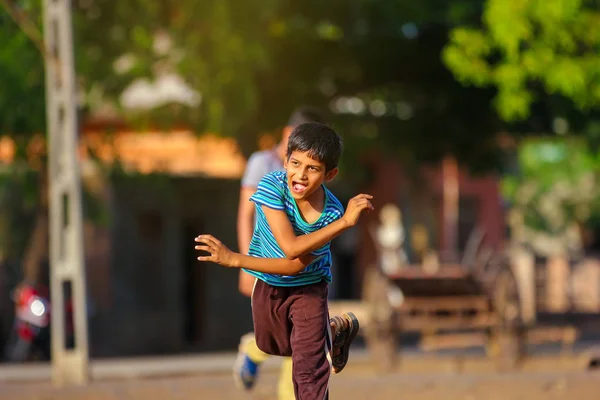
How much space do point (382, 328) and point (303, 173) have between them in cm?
895

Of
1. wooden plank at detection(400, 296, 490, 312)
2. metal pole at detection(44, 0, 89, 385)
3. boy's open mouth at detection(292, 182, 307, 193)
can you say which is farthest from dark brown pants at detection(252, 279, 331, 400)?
wooden plank at detection(400, 296, 490, 312)

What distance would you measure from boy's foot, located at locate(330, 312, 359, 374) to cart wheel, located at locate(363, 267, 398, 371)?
7969mm

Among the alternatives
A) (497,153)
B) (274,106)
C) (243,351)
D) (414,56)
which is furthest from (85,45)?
(243,351)

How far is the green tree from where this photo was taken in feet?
46.8

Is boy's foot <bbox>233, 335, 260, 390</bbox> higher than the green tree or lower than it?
lower

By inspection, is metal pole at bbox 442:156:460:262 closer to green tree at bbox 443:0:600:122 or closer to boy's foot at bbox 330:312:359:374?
green tree at bbox 443:0:600:122

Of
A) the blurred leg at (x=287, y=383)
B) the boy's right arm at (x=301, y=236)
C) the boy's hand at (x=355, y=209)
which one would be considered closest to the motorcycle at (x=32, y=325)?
the blurred leg at (x=287, y=383)

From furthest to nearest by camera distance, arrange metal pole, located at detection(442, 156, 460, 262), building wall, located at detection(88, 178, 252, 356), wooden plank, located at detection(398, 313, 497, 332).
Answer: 1. metal pole, located at detection(442, 156, 460, 262)
2. building wall, located at detection(88, 178, 252, 356)
3. wooden plank, located at detection(398, 313, 497, 332)

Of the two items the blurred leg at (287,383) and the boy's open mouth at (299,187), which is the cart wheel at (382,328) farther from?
the boy's open mouth at (299,187)

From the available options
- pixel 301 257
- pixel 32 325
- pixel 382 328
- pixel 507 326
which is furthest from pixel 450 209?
pixel 301 257

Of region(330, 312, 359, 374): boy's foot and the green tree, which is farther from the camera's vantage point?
the green tree

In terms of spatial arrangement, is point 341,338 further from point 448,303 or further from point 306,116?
point 448,303

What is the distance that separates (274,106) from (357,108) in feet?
9.73

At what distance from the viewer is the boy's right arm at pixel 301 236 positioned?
4.92 metres
